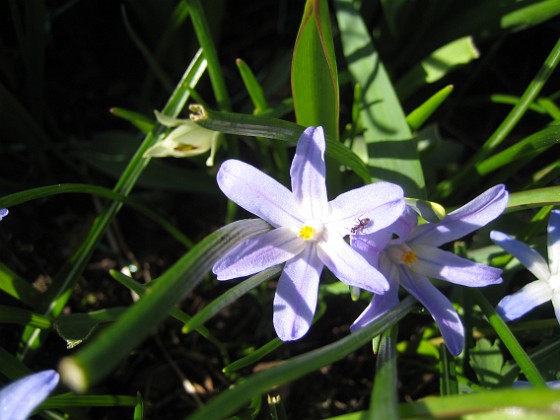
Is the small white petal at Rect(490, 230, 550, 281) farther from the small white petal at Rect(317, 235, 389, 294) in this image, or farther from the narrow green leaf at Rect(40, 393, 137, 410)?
the narrow green leaf at Rect(40, 393, 137, 410)

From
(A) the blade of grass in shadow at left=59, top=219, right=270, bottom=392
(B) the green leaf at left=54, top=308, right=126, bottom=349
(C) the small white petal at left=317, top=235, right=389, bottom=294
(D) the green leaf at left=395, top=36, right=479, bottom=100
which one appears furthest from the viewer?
(D) the green leaf at left=395, top=36, right=479, bottom=100

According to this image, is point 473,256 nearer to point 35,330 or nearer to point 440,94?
point 440,94

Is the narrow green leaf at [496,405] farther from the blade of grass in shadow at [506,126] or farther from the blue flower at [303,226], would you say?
the blade of grass in shadow at [506,126]

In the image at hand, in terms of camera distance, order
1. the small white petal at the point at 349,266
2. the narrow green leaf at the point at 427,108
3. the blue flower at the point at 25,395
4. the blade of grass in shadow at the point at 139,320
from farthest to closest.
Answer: the narrow green leaf at the point at 427,108
the small white petal at the point at 349,266
the blue flower at the point at 25,395
the blade of grass in shadow at the point at 139,320

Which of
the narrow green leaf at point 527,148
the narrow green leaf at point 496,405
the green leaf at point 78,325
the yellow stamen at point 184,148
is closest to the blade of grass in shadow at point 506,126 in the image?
the narrow green leaf at point 527,148

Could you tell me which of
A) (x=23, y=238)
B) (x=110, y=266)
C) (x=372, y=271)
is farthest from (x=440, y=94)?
(x=23, y=238)

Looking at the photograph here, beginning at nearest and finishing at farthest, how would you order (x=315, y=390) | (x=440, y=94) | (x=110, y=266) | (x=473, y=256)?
1. (x=440, y=94)
2. (x=473, y=256)
3. (x=315, y=390)
4. (x=110, y=266)

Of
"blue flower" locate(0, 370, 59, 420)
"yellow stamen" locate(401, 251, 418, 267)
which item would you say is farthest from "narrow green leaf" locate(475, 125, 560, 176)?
"blue flower" locate(0, 370, 59, 420)
